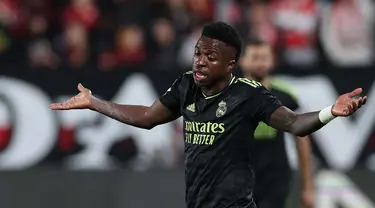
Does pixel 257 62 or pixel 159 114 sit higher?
pixel 257 62

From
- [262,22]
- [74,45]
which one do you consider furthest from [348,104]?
[74,45]

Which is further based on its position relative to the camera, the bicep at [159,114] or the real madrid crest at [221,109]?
the bicep at [159,114]

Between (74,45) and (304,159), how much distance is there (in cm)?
542

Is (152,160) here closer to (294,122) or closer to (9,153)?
(9,153)

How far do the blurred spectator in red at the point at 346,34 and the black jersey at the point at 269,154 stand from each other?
5.00 meters

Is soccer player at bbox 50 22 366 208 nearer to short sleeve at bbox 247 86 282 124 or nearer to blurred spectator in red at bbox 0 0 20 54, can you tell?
short sleeve at bbox 247 86 282 124

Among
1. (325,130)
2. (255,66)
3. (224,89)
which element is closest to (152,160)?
(325,130)

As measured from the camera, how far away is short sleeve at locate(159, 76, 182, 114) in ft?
20.3

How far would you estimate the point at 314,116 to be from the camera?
557 centimetres

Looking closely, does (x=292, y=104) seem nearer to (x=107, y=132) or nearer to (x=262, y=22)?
(x=107, y=132)

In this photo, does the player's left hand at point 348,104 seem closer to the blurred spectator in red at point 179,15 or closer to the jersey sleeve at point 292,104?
the jersey sleeve at point 292,104

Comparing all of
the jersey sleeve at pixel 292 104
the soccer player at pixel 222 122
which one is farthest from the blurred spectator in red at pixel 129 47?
the soccer player at pixel 222 122

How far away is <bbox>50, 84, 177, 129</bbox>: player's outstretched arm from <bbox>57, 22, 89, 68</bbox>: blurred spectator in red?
5.92 meters

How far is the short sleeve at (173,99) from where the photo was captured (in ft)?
20.3
